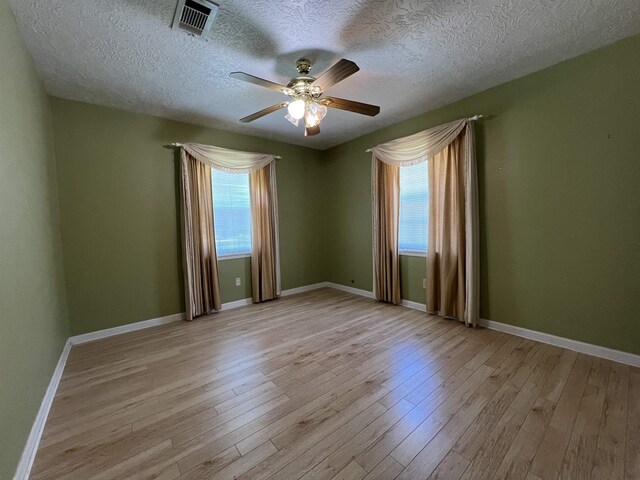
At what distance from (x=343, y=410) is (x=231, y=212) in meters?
3.06

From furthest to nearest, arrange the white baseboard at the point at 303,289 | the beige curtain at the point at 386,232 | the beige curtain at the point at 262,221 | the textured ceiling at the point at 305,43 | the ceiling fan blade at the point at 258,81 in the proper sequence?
the white baseboard at the point at 303,289
the beige curtain at the point at 262,221
the beige curtain at the point at 386,232
the ceiling fan blade at the point at 258,81
the textured ceiling at the point at 305,43

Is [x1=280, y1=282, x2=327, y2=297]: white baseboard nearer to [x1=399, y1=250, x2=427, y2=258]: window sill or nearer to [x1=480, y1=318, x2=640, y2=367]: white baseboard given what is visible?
[x1=399, y1=250, x2=427, y2=258]: window sill

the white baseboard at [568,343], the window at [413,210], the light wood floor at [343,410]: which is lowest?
the light wood floor at [343,410]

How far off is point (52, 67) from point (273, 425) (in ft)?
10.9

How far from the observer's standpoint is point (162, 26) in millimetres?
1781

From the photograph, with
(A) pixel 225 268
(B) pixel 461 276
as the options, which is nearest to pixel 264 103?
(A) pixel 225 268

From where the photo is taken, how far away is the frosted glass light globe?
2.12 meters

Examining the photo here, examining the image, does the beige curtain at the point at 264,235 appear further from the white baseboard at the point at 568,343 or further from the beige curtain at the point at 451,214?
the white baseboard at the point at 568,343

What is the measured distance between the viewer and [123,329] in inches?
120

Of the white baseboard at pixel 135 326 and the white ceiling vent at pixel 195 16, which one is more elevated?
the white ceiling vent at pixel 195 16

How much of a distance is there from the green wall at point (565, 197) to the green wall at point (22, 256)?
3768 millimetres

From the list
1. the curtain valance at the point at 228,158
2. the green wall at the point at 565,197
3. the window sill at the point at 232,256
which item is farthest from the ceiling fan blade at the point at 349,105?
the window sill at the point at 232,256

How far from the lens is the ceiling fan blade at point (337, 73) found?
1.74 m

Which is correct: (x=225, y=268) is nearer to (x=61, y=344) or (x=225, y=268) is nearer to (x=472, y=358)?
A: (x=61, y=344)
